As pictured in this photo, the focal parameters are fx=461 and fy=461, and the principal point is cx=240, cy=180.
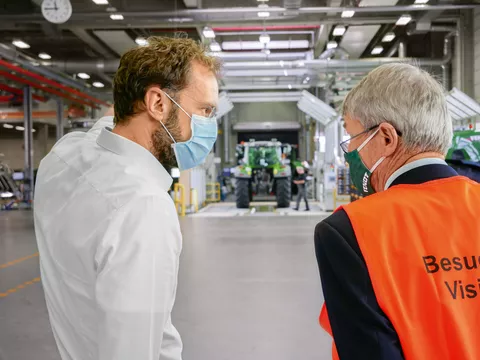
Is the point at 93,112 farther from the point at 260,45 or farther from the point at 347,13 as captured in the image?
the point at 347,13

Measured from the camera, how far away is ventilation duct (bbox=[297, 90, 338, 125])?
48.7 feet

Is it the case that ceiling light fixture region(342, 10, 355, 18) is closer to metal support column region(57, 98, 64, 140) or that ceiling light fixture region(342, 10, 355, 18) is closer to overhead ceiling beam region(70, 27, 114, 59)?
overhead ceiling beam region(70, 27, 114, 59)

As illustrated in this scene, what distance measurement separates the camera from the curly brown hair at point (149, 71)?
1388mm

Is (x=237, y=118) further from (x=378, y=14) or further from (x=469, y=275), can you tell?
(x=469, y=275)

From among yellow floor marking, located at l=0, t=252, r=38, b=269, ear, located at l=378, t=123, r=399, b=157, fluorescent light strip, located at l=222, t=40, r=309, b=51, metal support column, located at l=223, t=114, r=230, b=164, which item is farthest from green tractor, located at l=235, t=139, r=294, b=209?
ear, located at l=378, t=123, r=399, b=157

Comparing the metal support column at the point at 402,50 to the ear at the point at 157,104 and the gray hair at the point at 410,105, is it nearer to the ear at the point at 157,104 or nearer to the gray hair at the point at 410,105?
the gray hair at the point at 410,105

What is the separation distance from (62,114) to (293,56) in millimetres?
10601

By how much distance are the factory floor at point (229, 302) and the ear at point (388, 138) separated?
263 cm

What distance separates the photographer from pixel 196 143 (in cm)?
167

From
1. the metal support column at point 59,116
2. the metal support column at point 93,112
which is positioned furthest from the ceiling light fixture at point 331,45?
the metal support column at point 59,116

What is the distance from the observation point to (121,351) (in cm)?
100

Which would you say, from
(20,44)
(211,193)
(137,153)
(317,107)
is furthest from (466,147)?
(211,193)

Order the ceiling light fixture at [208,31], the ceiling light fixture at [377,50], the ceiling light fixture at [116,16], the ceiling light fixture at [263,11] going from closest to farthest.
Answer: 1. the ceiling light fixture at [263,11]
2. the ceiling light fixture at [116,16]
3. the ceiling light fixture at [208,31]
4. the ceiling light fixture at [377,50]

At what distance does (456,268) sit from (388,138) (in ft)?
1.35
